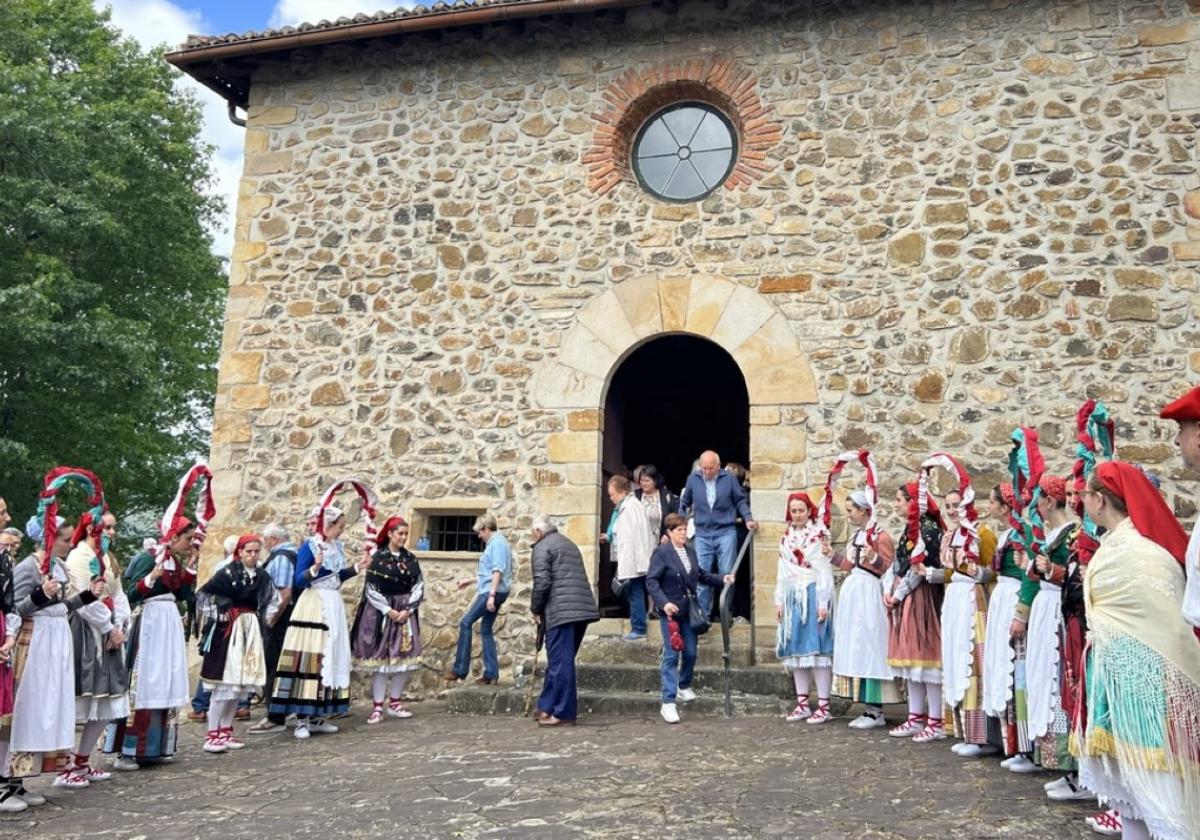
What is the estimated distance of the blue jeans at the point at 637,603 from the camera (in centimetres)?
812

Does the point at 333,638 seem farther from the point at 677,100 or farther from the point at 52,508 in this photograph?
the point at 677,100

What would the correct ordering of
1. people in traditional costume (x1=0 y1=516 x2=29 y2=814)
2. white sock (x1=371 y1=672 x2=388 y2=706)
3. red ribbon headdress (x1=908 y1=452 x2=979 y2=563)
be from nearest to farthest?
1. people in traditional costume (x1=0 y1=516 x2=29 y2=814)
2. red ribbon headdress (x1=908 y1=452 x2=979 y2=563)
3. white sock (x1=371 y1=672 x2=388 y2=706)

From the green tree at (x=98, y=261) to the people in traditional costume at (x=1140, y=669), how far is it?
1263 cm

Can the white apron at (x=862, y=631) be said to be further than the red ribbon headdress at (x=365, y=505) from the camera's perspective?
No

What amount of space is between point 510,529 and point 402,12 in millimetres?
4920

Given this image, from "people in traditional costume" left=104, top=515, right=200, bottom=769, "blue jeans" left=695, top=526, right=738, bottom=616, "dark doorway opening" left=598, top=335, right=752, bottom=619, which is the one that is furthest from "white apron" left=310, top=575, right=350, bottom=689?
"dark doorway opening" left=598, top=335, right=752, bottom=619

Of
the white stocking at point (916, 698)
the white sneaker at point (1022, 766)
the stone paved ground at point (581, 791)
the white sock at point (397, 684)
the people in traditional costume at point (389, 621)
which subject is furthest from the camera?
the white sock at point (397, 684)

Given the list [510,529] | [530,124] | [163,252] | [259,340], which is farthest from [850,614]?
[163,252]

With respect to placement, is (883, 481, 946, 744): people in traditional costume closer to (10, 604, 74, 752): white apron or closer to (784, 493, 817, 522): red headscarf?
(784, 493, 817, 522): red headscarf

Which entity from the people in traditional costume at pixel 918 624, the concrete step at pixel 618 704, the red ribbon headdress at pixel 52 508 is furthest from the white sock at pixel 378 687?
the people in traditional costume at pixel 918 624

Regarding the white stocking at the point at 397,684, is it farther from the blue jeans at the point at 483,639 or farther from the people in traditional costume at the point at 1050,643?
the people in traditional costume at the point at 1050,643

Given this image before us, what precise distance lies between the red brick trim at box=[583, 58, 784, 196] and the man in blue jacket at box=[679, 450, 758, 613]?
8.68ft

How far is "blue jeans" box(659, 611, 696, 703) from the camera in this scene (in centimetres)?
685

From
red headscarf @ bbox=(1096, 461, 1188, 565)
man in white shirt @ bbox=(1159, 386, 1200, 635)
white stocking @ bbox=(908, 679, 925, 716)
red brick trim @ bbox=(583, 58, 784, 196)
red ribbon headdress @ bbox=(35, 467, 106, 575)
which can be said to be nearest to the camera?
man in white shirt @ bbox=(1159, 386, 1200, 635)
